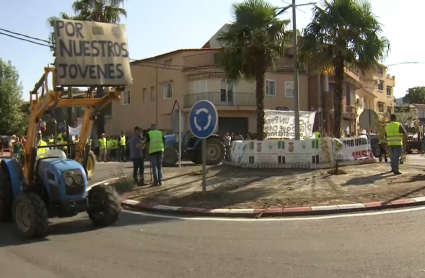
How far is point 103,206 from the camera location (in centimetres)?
809

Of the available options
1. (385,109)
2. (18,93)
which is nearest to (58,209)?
(18,93)

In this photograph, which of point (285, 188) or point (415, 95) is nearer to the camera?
point (285, 188)

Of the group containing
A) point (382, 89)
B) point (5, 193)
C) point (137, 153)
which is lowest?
point (5, 193)

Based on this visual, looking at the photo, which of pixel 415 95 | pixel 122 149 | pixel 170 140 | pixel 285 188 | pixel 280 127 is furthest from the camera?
pixel 415 95

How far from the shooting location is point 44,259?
243 inches

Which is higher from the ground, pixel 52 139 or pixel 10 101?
pixel 10 101

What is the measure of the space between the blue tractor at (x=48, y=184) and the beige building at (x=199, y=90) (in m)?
26.6

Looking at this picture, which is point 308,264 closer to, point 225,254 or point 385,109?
point 225,254

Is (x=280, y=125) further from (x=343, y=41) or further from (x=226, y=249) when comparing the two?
(x=226, y=249)

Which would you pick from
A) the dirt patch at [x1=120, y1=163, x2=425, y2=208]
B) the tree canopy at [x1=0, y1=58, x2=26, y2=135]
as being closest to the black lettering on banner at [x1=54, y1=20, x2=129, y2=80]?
the dirt patch at [x1=120, y1=163, x2=425, y2=208]

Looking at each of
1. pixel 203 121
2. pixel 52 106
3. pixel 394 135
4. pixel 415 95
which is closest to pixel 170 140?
pixel 203 121

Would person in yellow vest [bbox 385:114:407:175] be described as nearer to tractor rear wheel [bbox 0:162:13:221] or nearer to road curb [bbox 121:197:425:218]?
road curb [bbox 121:197:425:218]

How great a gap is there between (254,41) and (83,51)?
581 inches

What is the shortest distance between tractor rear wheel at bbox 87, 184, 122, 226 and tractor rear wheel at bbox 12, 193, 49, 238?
3.25 ft
